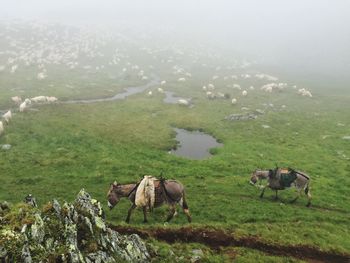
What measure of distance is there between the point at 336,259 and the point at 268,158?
18290mm

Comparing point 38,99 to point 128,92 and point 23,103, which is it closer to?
point 23,103

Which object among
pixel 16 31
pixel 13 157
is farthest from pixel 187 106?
pixel 16 31

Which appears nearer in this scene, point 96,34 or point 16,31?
point 16,31

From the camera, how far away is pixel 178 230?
837 inches

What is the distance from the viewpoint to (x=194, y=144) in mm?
43906

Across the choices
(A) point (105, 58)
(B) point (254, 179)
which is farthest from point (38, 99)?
(A) point (105, 58)

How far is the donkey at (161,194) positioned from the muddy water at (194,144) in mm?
16053

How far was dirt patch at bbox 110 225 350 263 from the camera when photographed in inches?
791

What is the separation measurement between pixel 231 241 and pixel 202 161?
1570cm

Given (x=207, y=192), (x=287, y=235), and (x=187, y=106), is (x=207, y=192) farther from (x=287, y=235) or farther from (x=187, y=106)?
(x=187, y=106)

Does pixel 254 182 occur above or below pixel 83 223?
below

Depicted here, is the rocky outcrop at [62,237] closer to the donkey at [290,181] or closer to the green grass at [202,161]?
the green grass at [202,161]

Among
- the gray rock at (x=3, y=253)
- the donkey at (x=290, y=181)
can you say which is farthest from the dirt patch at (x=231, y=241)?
the gray rock at (x=3, y=253)

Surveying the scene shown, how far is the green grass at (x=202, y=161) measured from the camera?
79.0 ft
